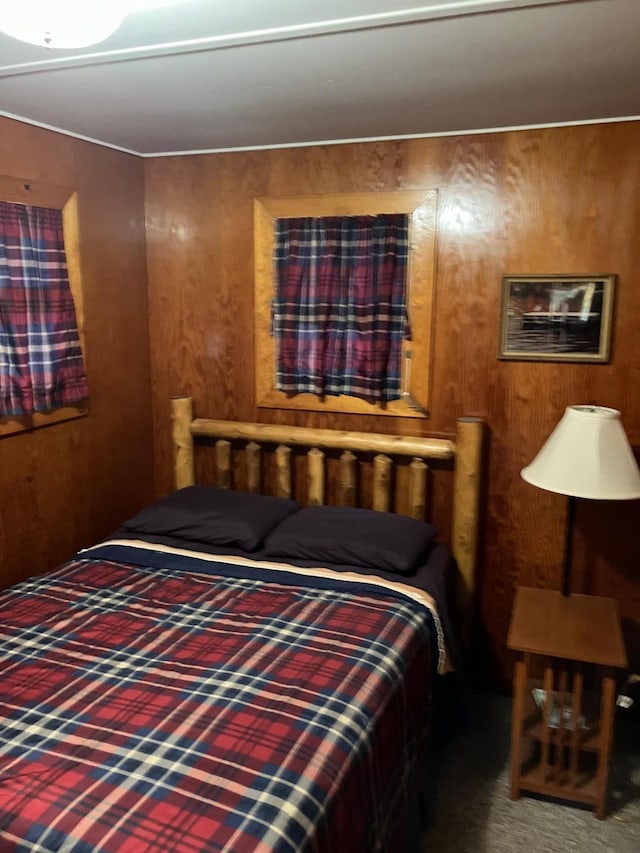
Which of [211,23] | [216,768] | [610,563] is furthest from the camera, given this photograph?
[610,563]

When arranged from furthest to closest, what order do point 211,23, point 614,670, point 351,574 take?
point 351,574 → point 614,670 → point 211,23

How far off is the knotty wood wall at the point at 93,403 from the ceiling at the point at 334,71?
0.55 ft

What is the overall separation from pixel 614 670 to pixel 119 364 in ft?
7.86

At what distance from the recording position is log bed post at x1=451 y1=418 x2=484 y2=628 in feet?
9.28

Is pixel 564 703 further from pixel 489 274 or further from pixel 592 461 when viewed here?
pixel 489 274

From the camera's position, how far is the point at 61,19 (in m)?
1.21

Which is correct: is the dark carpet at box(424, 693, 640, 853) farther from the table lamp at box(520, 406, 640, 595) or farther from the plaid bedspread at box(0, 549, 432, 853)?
the table lamp at box(520, 406, 640, 595)

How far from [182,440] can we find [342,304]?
1003mm

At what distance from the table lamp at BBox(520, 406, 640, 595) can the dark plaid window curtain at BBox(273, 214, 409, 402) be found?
0.80 m

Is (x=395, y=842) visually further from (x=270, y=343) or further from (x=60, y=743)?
(x=270, y=343)

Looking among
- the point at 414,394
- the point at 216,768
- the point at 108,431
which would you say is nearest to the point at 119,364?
the point at 108,431

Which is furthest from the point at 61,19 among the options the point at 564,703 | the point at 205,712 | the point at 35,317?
the point at 564,703

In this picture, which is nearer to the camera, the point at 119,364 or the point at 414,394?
the point at 414,394

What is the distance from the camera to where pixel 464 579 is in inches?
115
